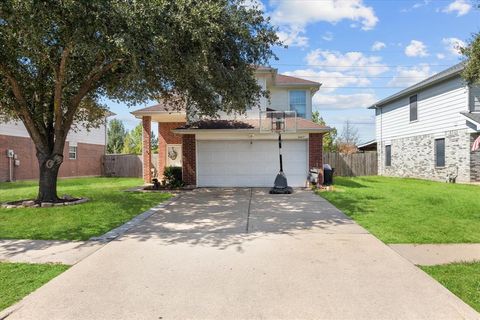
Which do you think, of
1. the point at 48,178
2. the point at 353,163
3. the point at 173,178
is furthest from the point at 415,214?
the point at 353,163

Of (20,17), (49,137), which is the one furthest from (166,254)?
(49,137)

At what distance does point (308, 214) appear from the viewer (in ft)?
31.7

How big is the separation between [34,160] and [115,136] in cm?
2149

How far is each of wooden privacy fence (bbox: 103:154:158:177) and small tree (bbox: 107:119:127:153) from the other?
15.4 metres

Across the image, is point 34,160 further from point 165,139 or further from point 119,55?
point 119,55

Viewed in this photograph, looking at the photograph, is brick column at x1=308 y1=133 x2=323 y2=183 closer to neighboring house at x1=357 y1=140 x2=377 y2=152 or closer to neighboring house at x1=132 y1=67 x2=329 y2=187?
neighboring house at x1=132 y1=67 x2=329 y2=187

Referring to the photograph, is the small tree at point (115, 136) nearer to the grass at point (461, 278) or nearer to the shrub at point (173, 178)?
the shrub at point (173, 178)

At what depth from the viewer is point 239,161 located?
654 inches

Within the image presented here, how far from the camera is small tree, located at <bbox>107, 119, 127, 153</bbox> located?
1730 inches

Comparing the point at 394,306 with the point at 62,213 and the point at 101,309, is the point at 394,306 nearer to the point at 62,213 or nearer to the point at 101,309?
the point at 101,309

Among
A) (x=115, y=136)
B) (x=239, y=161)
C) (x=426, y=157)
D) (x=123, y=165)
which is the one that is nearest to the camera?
(x=239, y=161)

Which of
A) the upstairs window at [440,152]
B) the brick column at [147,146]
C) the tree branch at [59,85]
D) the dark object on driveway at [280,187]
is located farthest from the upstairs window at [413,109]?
the tree branch at [59,85]

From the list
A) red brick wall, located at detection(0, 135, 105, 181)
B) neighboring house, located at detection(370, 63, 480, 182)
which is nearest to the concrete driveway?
neighboring house, located at detection(370, 63, 480, 182)

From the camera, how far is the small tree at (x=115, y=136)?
43938 mm
